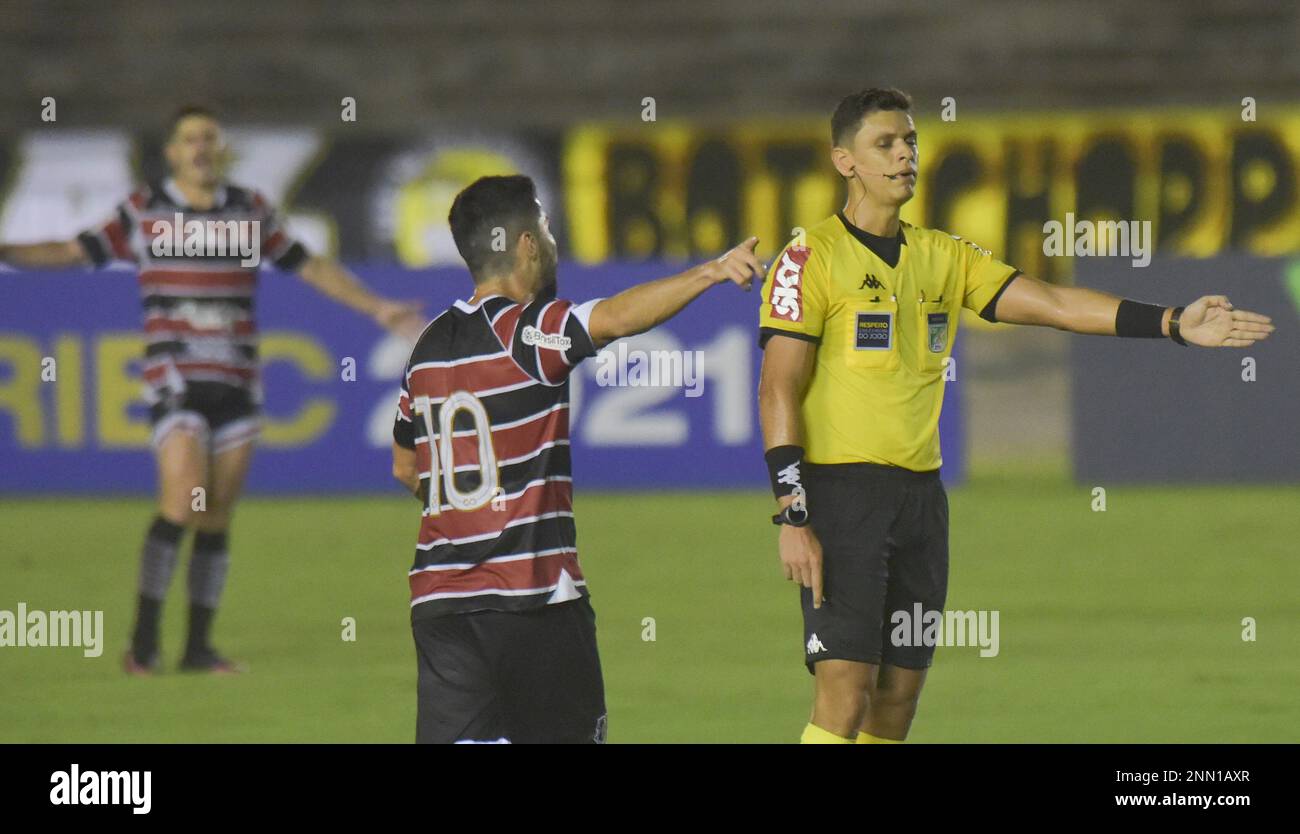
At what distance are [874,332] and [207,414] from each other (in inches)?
155

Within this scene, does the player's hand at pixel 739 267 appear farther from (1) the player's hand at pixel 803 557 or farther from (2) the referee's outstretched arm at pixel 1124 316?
(2) the referee's outstretched arm at pixel 1124 316

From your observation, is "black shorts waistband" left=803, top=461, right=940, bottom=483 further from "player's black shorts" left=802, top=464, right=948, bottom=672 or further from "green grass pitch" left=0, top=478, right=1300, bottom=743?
"green grass pitch" left=0, top=478, right=1300, bottom=743

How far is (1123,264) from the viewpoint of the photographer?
1520 centimetres

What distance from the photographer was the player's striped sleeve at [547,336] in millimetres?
4949

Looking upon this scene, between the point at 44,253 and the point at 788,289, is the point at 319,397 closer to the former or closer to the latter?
the point at 44,253

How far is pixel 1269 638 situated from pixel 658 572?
3.45m

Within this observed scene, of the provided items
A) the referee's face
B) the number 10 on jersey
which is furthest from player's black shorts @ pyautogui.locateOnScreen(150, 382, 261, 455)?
the referee's face

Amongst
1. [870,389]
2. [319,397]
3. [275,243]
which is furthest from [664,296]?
[319,397]

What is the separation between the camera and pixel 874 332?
564 cm

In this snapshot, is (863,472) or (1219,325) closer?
(1219,325)

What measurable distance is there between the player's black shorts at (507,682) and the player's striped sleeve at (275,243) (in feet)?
13.6

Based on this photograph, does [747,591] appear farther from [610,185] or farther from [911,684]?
[610,185]

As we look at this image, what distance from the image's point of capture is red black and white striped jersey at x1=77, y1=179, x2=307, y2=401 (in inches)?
344

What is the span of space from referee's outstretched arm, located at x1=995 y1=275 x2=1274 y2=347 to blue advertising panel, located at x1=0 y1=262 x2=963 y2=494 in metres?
8.83
